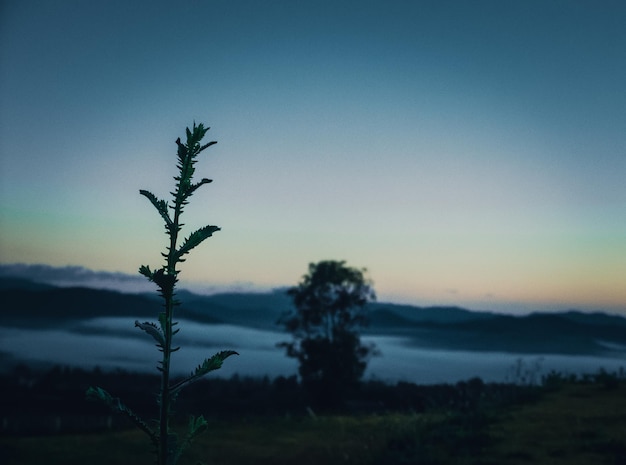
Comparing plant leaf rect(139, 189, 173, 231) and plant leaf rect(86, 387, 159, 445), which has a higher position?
plant leaf rect(139, 189, 173, 231)

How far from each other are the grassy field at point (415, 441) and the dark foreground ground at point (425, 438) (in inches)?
1.0

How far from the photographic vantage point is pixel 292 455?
15.7 m

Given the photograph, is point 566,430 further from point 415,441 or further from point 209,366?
point 209,366

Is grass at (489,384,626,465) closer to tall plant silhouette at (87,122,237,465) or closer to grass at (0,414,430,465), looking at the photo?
grass at (0,414,430,465)

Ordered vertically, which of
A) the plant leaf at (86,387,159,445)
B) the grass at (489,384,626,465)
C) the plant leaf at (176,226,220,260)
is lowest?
the grass at (489,384,626,465)

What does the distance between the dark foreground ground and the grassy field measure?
0.09 feet

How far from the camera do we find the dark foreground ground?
13461 mm

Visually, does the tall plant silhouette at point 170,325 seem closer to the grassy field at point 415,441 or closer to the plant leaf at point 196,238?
the plant leaf at point 196,238

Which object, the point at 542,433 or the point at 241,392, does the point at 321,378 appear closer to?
the point at 241,392

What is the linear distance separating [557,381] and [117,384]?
35.7 m

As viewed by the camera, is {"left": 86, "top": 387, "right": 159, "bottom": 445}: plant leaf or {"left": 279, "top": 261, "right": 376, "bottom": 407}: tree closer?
{"left": 86, "top": 387, "right": 159, "bottom": 445}: plant leaf

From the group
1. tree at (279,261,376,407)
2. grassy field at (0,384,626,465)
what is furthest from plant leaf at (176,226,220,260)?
tree at (279,261,376,407)

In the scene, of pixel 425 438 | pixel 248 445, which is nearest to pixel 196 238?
pixel 425 438

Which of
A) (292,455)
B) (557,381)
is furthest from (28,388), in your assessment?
(557,381)
